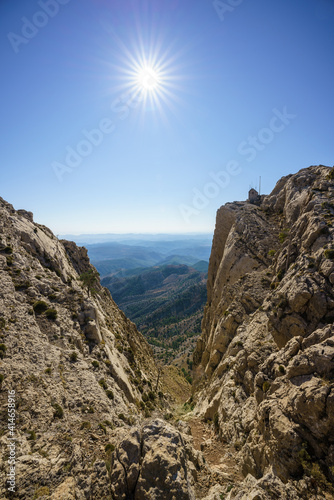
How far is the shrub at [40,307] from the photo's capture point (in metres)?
27.5

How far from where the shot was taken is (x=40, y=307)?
27922 mm

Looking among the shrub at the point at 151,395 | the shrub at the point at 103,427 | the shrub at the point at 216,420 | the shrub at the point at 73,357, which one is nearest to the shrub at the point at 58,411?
the shrub at the point at 103,427

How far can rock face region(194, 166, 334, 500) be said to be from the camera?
12.5m

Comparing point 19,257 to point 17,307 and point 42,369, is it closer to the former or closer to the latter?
point 17,307

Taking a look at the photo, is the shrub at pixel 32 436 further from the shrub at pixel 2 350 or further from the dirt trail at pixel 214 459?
Answer: the dirt trail at pixel 214 459

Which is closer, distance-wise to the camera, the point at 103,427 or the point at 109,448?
the point at 109,448

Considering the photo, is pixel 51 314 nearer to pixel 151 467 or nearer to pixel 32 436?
pixel 32 436

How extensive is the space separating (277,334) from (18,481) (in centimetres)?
2420

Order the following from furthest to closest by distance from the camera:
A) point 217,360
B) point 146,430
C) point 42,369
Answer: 1. point 217,360
2. point 42,369
3. point 146,430

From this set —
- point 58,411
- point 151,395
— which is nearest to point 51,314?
point 58,411

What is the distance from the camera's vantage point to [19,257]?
32500mm

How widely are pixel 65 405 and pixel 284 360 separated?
20293mm

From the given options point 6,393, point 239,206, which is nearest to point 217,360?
point 6,393

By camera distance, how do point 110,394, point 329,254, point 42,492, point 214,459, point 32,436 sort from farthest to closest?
point 110,394 → point 329,254 → point 214,459 → point 32,436 → point 42,492
